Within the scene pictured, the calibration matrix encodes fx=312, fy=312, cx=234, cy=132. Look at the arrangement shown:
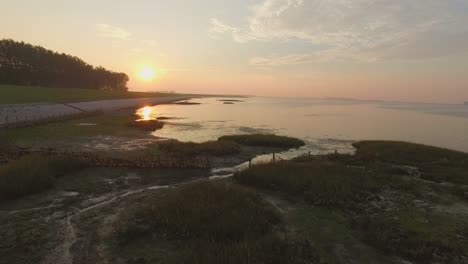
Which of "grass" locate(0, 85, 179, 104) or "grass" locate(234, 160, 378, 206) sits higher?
"grass" locate(0, 85, 179, 104)

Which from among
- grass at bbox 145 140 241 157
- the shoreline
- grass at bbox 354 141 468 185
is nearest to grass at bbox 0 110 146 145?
the shoreline

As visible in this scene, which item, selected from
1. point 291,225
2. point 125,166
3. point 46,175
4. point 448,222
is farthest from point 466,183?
point 46,175

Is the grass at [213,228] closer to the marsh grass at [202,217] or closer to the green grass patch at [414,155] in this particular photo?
the marsh grass at [202,217]

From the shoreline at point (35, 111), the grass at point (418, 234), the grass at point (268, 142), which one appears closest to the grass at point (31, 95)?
the shoreline at point (35, 111)

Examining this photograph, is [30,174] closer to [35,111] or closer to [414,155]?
[414,155]

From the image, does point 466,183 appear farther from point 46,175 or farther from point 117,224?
point 46,175

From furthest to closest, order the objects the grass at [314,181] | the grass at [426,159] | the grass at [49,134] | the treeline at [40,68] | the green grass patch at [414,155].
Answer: the treeline at [40,68] → the grass at [49,134] → the green grass patch at [414,155] → the grass at [426,159] → the grass at [314,181]

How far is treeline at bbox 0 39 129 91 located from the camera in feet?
368

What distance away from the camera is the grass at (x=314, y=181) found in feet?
57.3

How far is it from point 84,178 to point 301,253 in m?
15.5

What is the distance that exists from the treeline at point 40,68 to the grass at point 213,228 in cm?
11936

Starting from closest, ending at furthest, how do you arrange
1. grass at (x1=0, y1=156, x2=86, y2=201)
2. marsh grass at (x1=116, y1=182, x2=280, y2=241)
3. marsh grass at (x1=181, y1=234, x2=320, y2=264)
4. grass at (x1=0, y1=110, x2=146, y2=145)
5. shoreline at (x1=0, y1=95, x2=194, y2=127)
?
marsh grass at (x1=181, y1=234, x2=320, y2=264) → marsh grass at (x1=116, y1=182, x2=280, y2=241) → grass at (x1=0, y1=156, x2=86, y2=201) → grass at (x1=0, y1=110, x2=146, y2=145) → shoreline at (x1=0, y1=95, x2=194, y2=127)

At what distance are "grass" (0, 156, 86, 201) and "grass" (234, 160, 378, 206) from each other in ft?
38.5

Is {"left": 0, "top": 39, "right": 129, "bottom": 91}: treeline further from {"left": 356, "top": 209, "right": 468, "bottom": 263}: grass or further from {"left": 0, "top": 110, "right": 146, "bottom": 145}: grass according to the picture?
{"left": 356, "top": 209, "right": 468, "bottom": 263}: grass
